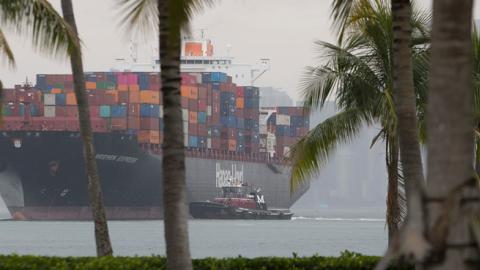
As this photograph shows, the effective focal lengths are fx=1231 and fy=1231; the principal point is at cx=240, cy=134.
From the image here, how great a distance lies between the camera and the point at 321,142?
21.7m

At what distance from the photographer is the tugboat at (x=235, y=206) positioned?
130 meters

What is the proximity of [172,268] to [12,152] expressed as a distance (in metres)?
96.5

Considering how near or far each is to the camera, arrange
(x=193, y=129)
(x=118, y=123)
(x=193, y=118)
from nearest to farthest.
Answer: (x=118, y=123)
(x=193, y=118)
(x=193, y=129)

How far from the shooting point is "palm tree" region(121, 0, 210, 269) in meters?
12.3

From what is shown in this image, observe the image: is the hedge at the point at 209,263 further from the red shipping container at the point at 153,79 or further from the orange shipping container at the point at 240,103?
the orange shipping container at the point at 240,103

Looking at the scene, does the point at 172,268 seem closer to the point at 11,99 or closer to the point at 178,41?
the point at 178,41

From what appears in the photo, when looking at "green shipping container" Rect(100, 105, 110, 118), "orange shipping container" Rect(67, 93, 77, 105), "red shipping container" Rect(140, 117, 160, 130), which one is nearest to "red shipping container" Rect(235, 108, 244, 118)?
"red shipping container" Rect(140, 117, 160, 130)

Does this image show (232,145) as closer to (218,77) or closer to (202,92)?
(218,77)

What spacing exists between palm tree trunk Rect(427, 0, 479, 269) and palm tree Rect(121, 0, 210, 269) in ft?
14.5

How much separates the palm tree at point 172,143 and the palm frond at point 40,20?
14.3 ft

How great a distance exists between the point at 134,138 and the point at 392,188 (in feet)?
308

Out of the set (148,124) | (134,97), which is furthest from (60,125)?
(148,124)

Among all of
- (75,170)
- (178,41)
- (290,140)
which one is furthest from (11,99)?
(178,41)

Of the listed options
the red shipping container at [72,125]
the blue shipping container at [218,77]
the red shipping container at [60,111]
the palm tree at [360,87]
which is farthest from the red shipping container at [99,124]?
the palm tree at [360,87]
